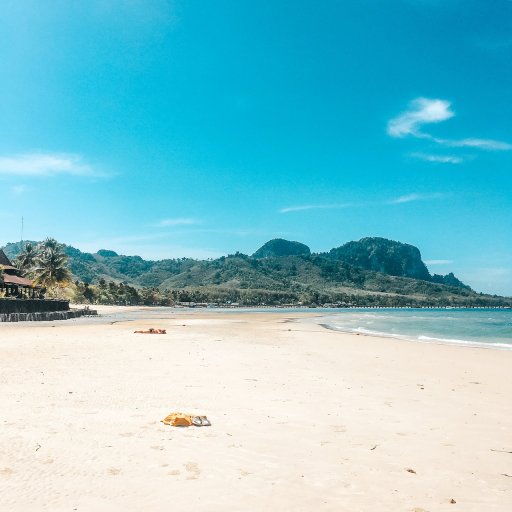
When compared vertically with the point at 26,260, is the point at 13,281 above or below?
below

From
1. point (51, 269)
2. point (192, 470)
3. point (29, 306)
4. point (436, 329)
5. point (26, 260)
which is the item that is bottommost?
point (436, 329)

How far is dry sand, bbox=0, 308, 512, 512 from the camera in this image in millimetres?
5758

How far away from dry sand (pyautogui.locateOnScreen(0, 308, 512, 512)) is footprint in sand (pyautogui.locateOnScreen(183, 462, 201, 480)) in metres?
0.03

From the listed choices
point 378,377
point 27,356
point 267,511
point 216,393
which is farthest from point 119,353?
point 267,511

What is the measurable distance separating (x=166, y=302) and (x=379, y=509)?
179m

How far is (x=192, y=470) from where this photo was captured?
257 inches

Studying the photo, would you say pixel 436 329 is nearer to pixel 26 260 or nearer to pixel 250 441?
pixel 250 441

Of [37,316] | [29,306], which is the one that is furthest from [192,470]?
[29,306]

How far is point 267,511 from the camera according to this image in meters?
5.34

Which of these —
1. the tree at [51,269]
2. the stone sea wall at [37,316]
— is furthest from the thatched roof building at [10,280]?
the stone sea wall at [37,316]

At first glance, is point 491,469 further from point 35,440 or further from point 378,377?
point 378,377

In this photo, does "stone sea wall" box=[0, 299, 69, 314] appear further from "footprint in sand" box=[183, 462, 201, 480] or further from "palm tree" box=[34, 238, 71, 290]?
"footprint in sand" box=[183, 462, 201, 480]

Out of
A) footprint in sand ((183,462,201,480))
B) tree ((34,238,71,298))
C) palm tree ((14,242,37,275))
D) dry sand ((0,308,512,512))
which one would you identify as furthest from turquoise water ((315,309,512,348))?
palm tree ((14,242,37,275))

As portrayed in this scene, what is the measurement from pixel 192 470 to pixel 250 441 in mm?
1691
